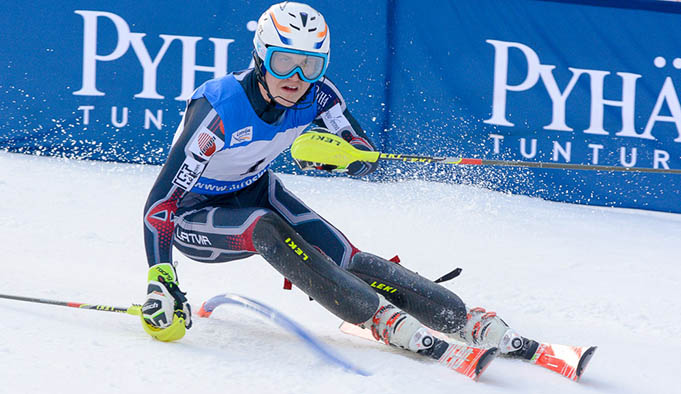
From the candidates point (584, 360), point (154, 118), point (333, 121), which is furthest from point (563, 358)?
point (154, 118)

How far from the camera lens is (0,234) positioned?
14.8ft

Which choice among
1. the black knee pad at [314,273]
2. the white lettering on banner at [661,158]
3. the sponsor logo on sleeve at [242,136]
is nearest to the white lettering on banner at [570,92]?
the white lettering on banner at [661,158]

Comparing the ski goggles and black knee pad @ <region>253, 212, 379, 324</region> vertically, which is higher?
the ski goggles

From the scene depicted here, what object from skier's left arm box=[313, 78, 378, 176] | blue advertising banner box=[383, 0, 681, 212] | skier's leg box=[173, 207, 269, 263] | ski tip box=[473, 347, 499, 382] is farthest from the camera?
blue advertising banner box=[383, 0, 681, 212]

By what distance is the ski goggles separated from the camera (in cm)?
301

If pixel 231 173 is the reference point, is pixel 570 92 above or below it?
above

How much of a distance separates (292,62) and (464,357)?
117 centimetres

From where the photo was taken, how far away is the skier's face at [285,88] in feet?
10.0

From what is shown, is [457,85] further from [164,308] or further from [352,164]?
[164,308]

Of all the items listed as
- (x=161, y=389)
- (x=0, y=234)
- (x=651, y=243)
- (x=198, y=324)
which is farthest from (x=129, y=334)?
(x=651, y=243)

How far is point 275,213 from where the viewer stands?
3104 millimetres

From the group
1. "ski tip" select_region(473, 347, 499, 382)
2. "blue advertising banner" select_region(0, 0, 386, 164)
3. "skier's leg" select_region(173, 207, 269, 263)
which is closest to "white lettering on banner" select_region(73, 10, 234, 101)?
"blue advertising banner" select_region(0, 0, 386, 164)

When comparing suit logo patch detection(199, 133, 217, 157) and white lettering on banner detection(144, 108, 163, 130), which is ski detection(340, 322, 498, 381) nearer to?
suit logo patch detection(199, 133, 217, 157)

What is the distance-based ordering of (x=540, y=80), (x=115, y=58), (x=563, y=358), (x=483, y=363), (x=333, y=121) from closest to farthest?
(x=483, y=363) < (x=563, y=358) < (x=333, y=121) < (x=115, y=58) < (x=540, y=80)
